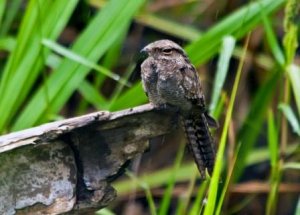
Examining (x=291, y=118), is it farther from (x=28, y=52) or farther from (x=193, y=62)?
(x=28, y=52)

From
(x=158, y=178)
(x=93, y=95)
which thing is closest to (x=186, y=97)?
(x=93, y=95)

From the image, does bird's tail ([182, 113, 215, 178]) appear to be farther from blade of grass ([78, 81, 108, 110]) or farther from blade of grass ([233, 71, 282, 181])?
blade of grass ([78, 81, 108, 110])

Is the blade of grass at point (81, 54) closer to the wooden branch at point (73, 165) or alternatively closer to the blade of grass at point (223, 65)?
the blade of grass at point (223, 65)

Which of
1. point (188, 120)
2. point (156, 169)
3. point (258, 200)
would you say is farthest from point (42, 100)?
point (258, 200)

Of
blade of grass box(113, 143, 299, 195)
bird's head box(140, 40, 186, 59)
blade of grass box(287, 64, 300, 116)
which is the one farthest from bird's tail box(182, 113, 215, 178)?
blade of grass box(113, 143, 299, 195)

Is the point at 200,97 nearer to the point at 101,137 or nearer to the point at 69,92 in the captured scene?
the point at 101,137
